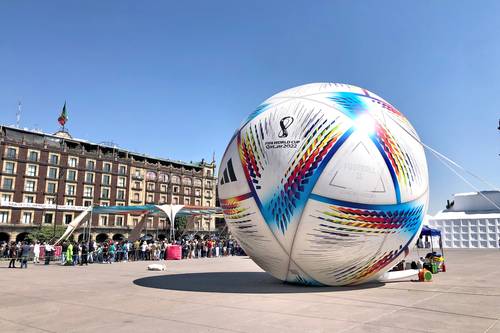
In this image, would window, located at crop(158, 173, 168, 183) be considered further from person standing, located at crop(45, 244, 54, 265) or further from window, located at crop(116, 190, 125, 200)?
person standing, located at crop(45, 244, 54, 265)

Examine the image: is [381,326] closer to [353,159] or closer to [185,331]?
[185,331]

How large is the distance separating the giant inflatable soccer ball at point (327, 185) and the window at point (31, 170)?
7163 centimetres

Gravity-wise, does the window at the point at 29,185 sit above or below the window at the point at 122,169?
below

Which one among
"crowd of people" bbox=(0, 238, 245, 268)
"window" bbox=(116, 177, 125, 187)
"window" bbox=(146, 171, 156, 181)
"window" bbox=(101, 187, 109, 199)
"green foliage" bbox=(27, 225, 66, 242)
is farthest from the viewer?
"window" bbox=(146, 171, 156, 181)

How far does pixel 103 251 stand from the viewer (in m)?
27.2

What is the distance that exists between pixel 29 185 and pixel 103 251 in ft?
176

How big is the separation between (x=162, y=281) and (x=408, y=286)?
26.8 ft

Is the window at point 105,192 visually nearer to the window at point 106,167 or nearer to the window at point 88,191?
the window at point 88,191

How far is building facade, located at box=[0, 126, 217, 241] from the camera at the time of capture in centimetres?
6950

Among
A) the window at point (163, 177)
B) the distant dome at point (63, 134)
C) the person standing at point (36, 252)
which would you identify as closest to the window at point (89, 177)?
the distant dome at point (63, 134)

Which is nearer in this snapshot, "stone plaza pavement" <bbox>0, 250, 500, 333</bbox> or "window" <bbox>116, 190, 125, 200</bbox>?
"stone plaza pavement" <bbox>0, 250, 500, 333</bbox>

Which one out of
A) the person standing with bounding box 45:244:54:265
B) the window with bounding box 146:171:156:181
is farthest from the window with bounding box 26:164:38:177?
the person standing with bounding box 45:244:54:265

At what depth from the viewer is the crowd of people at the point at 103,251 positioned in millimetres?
24156

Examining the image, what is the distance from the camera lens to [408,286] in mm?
12438
